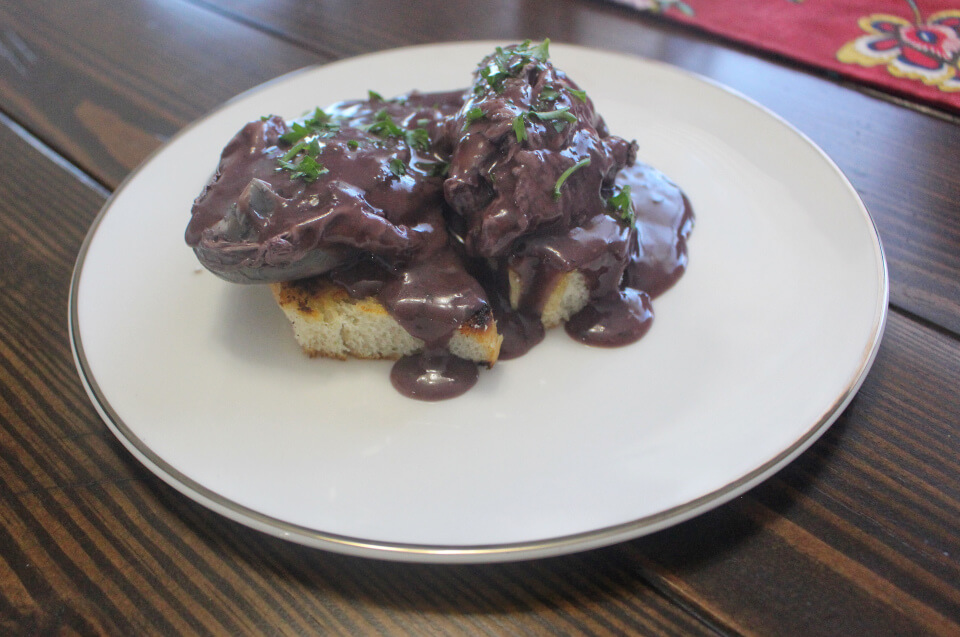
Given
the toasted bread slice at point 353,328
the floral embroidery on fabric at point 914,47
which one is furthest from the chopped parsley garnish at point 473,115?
the floral embroidery on fabric at point 914,47

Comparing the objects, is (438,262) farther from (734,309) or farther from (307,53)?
(307,53)

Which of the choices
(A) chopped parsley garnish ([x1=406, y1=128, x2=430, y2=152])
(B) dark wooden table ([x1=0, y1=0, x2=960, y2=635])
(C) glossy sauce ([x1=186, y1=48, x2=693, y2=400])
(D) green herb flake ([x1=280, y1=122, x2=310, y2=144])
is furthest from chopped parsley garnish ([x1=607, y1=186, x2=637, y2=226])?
(D) green herb flake ([x1=280, y1=122, x2=310, y2=144])

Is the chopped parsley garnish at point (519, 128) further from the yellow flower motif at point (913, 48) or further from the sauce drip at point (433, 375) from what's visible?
the yellow flower motif at point (913, 48)

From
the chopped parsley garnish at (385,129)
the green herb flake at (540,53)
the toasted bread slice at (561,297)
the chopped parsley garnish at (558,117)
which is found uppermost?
the green herb flake at (540,53)

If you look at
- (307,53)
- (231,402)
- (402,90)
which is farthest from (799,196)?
A: (307,53)

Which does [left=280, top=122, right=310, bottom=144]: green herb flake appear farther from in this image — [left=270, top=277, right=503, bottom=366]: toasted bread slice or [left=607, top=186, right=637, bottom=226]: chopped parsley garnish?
[left=607, top=186, right=637, bottom=226]: chopped parsley garnish
